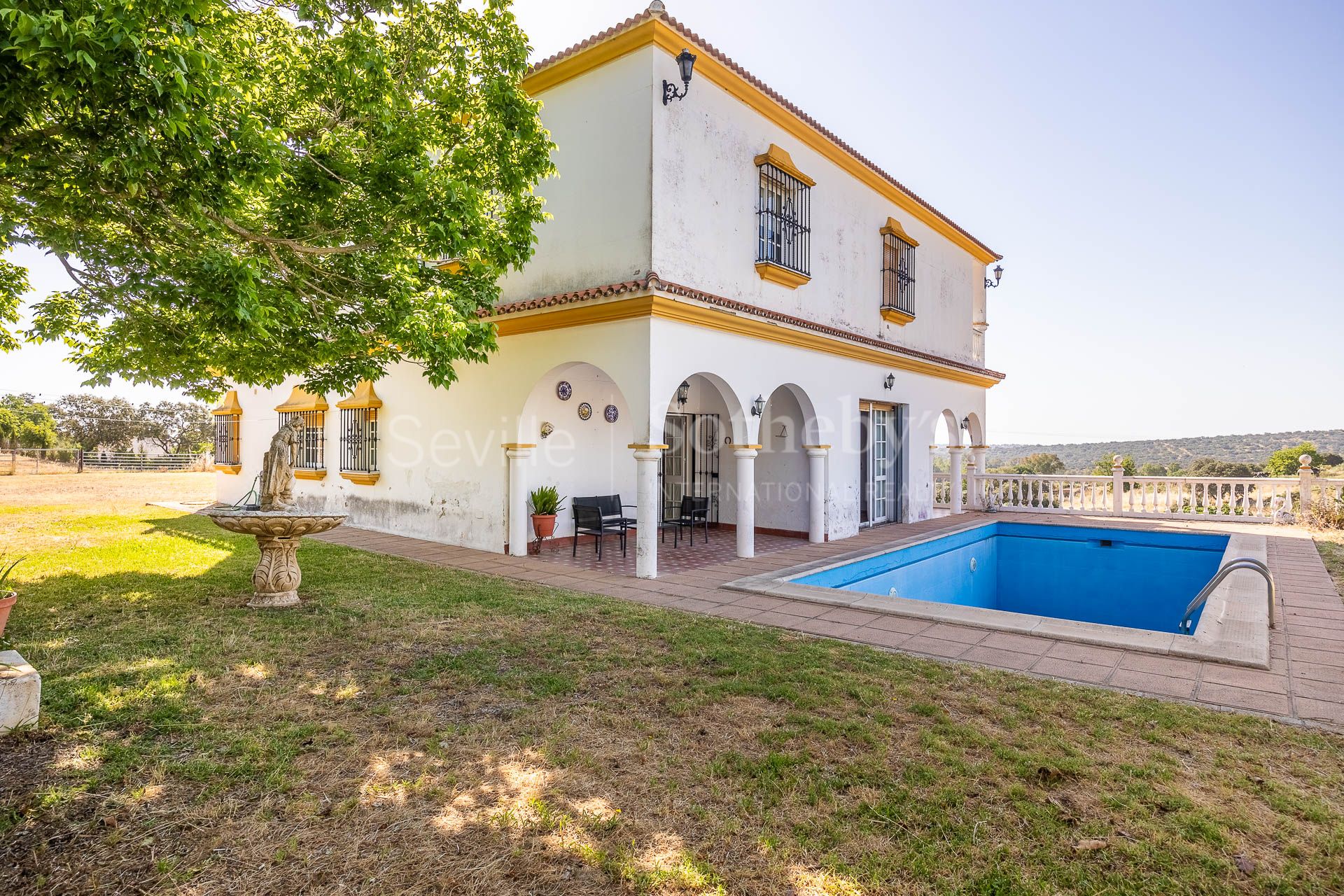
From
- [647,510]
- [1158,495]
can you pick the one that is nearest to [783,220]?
[647,510]

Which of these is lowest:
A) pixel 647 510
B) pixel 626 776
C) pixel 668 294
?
pixel 626 776

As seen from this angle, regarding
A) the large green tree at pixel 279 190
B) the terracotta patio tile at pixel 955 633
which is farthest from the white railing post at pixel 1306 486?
the large green tree at pixel 279 190

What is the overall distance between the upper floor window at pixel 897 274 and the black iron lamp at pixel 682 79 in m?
6.29

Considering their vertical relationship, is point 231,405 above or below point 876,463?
above

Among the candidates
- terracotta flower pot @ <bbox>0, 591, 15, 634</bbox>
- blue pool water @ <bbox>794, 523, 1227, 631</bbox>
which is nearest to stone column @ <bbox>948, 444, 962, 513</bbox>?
blue pool water @ <bbox>794, 523, 1227, 631</bbox>

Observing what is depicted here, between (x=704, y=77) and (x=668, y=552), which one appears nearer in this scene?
(x=704, y=77)

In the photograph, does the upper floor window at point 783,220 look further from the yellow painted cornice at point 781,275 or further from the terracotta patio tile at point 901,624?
the terracotta patio tile at point 901,624

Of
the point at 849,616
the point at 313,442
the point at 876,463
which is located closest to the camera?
the point at 849,616

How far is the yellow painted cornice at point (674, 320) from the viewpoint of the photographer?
7.70 meters

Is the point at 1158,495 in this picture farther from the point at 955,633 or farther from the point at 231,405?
the point at 231,405

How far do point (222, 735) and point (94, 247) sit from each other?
5.19 meters

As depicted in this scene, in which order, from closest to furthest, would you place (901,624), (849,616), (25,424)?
(901,624), (849,616), (25,424)

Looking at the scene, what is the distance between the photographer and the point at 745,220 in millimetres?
9398

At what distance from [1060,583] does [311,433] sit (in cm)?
1514
